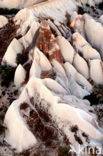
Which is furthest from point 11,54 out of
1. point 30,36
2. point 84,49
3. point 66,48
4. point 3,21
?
point 84,49

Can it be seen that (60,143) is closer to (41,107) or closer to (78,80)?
(41,107)

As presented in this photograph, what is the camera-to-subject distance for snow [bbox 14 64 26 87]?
62.2 feet

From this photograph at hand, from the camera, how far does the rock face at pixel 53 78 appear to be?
14531 mm

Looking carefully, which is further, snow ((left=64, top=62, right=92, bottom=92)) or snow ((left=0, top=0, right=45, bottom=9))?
snow ((left=0, top=0, right=45, bottom=9))

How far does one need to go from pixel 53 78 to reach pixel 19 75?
134 inches

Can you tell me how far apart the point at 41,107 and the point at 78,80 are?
5.20 meters

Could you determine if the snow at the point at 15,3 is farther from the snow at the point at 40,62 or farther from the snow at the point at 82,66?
the snow at the point at 82,66

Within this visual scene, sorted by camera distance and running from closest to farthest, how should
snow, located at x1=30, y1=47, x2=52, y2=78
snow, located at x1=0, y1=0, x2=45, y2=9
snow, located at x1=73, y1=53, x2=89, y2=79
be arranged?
1. snow, located at x1=30, y1=47, x2=52, y2=78
2. snow, located at x1=73, y1=53, x2=89, y2=79
3. snow, located at x1=0, y1=0, x2=45, y2=9

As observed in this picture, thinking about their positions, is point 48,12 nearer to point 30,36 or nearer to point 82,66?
point 30,36

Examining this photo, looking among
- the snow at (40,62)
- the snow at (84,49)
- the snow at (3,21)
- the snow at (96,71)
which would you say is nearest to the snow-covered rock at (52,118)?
the snow at (40,62)

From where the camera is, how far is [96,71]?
19844mm

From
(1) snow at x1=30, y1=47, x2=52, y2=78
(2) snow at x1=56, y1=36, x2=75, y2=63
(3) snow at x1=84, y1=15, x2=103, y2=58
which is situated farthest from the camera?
(3) snow at x1=84, y1=15, x2=103, y2=58

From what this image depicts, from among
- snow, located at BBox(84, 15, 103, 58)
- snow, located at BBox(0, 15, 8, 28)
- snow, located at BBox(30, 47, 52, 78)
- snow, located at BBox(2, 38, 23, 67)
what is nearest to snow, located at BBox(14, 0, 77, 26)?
snow, located at BBox(0, 15, 8, 28)

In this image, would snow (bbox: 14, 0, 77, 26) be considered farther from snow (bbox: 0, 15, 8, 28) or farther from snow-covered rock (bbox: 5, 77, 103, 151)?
snow-covered rock (bbox: 5, 77, 103, 151)
